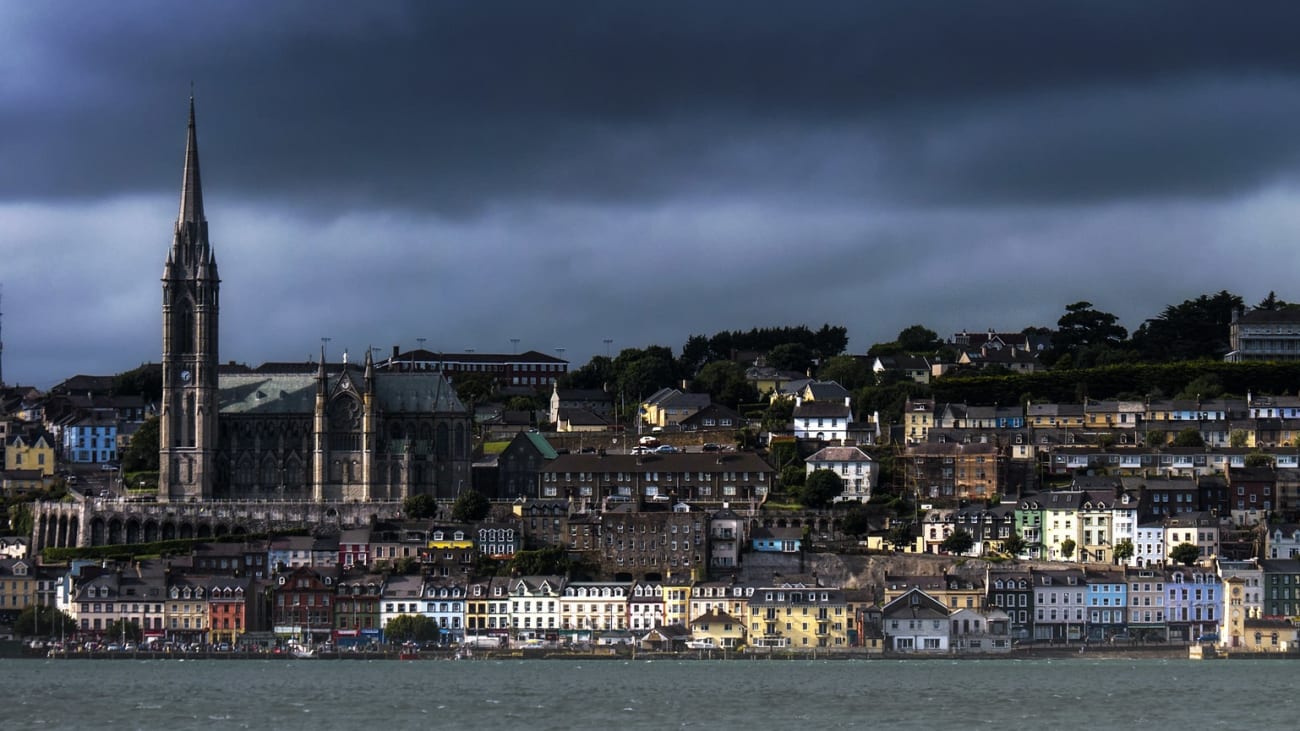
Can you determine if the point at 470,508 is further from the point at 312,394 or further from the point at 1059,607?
the point at 1059,607

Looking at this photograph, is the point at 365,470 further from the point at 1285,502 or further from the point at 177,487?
the point at 1285,502

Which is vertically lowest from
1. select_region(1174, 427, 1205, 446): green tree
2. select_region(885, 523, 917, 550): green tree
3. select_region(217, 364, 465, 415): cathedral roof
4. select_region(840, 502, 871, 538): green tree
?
select_region(885, 523, 917, 550): green tree

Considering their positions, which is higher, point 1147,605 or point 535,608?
point 1147,605

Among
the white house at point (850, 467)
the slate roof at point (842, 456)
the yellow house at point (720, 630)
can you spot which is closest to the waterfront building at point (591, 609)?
the yellow house at point (720, 630)

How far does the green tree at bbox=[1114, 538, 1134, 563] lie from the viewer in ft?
385

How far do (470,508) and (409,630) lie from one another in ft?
51.5

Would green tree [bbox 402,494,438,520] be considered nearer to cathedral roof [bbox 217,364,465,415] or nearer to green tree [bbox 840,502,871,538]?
cathedral roof [bbox 217,364,465,415]

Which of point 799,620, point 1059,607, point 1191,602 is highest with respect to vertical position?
point 1191,602

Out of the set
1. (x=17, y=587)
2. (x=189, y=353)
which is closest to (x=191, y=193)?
(x=189, y=353)

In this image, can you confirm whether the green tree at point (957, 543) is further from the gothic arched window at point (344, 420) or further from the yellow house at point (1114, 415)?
the gothic arched window at point (344, 420)

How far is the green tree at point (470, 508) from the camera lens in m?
124

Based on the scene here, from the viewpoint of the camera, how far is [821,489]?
4897 inches

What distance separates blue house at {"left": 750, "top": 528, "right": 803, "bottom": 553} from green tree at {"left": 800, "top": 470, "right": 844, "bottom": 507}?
4.19 metres

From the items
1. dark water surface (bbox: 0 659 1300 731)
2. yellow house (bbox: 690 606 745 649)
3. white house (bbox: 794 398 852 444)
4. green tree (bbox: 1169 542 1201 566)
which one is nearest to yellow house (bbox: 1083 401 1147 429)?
white house (bbox: 794 398 852 444)
